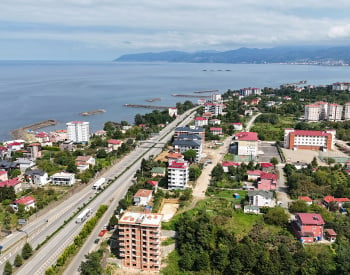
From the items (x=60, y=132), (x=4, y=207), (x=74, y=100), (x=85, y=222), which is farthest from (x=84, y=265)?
(x=74, y=100)

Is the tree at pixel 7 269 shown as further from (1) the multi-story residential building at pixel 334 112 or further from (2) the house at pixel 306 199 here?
(1) the multi-story residential building at pixel 334 112

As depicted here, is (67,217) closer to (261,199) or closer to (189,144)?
(261,199)

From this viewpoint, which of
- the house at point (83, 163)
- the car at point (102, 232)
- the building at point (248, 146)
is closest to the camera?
the car at point (102, 232)

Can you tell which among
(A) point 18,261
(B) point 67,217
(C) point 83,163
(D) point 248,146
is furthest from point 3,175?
(D) point 248,146

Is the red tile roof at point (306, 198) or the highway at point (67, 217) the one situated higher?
the red tile roof at point (306, 198)

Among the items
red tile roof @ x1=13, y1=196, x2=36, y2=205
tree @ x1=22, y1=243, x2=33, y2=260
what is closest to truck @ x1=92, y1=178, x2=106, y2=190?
red tile roof @ x1=13, y1=196, x2=36, y2=205

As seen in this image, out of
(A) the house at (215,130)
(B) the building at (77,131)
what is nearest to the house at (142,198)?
(B) the building at (77,131)

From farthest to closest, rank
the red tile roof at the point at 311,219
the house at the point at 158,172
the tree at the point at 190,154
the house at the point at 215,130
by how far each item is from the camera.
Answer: the house at the point at 215,130 → the tree at the point at 190,154 → the house at the point at 158,172 → the red tile roof at the point at 311,219
